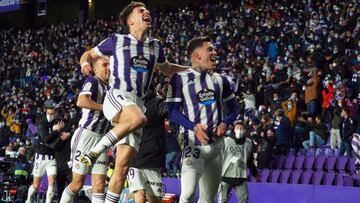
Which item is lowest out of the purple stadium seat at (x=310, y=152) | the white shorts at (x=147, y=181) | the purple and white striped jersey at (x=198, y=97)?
the purple stadium seat at (x=310, y=152)

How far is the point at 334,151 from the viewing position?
18.2 meters

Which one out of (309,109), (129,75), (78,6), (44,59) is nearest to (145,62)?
(129,75)

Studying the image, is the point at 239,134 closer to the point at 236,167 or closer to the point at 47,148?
the point at 236,167

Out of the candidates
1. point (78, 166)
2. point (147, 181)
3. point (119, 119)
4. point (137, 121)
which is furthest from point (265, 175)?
point (137, 121)

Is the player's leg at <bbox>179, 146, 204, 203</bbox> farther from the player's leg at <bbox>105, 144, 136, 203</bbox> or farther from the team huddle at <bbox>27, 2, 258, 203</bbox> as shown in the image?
the player's leg at <bbox>105, 144, 136, 203</bbox>

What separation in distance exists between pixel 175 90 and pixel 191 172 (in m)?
0.97

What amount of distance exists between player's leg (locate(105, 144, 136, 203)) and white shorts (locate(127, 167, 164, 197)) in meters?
1.44

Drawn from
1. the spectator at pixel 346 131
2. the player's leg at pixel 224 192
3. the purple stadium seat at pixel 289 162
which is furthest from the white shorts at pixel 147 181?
the spectator at pixel 346 131

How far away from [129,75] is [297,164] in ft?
35.2

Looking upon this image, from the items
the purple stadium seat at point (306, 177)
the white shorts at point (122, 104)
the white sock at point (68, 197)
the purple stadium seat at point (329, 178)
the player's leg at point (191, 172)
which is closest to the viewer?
the white shorts at point (122, 104)

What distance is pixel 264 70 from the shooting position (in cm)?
2250

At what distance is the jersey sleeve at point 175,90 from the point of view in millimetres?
8195

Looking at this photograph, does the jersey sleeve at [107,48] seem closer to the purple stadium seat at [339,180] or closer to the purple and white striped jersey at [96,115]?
the purple and white striped jersey at [96,115]

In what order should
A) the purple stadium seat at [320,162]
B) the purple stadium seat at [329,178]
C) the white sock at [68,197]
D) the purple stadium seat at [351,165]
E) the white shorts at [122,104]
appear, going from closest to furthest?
the white shorts at [122,104] → the white sock at [68,197] → the purple stadium seat at [329,178] → the purple stadium seat at [351,165] → the purple stadium seat at [320,162]
